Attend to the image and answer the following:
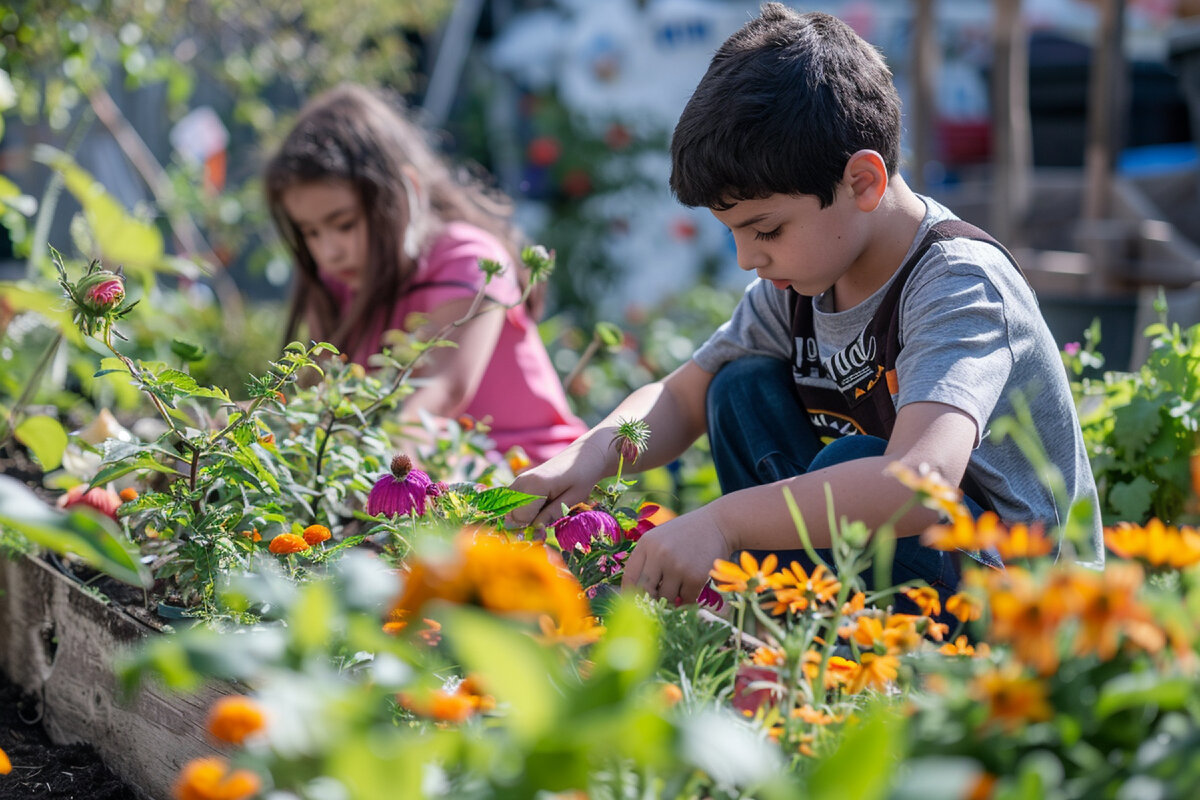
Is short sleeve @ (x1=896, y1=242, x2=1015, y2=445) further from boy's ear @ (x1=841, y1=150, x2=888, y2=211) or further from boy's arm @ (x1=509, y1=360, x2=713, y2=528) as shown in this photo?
boy's arm @ (x1=509, y1=360, x2=713, y2=528)

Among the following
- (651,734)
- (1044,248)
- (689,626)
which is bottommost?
(1044,248)

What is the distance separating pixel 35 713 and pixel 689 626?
1012 mm

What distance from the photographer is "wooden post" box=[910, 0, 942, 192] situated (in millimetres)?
4078

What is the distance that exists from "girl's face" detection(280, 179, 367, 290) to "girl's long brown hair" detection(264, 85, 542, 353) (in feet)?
0.05

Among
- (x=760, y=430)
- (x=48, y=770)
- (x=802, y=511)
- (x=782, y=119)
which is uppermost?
(x=782, y=119)

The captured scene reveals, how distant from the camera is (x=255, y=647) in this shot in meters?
0.61

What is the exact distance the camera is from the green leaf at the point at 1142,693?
1.94ft

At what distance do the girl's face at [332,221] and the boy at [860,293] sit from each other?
1026 millimetres

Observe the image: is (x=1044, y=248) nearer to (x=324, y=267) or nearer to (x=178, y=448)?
(x=324, y=267)

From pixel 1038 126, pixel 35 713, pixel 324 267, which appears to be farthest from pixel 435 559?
pixel 1038 126

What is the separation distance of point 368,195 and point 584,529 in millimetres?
1312

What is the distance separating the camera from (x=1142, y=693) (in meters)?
0.60

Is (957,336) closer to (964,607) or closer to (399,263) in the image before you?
(964,607)

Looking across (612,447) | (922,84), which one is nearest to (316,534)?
(612,447)
